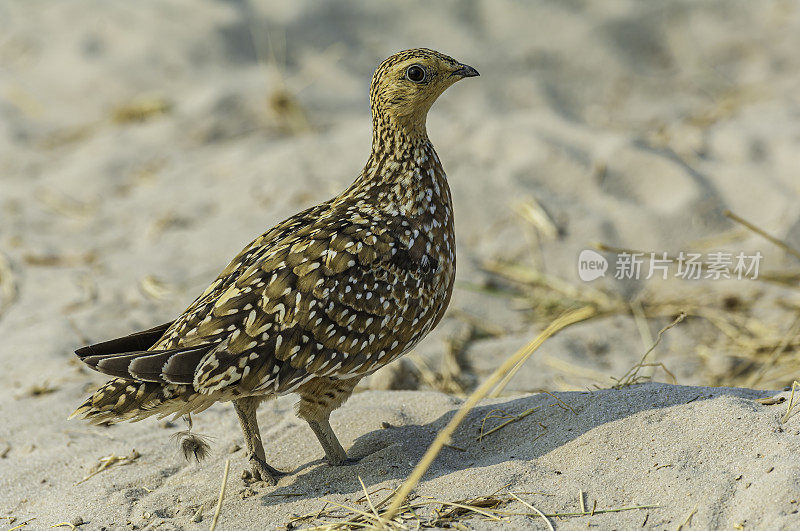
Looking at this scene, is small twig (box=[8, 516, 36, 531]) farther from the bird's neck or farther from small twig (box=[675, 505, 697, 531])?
small twig (box=[675, 505, 697, 531])

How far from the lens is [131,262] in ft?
23.9

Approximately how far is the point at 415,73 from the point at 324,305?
1.34m

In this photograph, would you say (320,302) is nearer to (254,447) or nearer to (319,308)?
(319,308)

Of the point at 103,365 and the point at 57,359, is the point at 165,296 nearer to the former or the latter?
the point at 57,359

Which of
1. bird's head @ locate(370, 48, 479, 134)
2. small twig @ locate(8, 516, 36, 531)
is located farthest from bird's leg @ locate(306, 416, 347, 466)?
bird's head @ locate(370, 48, 479, 134)

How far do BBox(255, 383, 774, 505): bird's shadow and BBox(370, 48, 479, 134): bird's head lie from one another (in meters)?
1.59

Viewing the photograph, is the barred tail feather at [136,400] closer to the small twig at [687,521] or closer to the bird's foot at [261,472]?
the bird's foot at [261,472]

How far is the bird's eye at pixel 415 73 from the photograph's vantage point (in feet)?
14.8

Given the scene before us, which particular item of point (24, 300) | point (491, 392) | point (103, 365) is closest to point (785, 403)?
point (491, 392)

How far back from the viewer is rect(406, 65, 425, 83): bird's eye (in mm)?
4504

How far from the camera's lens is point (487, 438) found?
14.6 ft

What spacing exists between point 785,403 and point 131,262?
5.17 metres

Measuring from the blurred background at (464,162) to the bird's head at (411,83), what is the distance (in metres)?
1.76

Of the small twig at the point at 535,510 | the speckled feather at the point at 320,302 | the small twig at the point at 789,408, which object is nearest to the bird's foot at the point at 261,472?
the speckled feather at the point at 320,302
